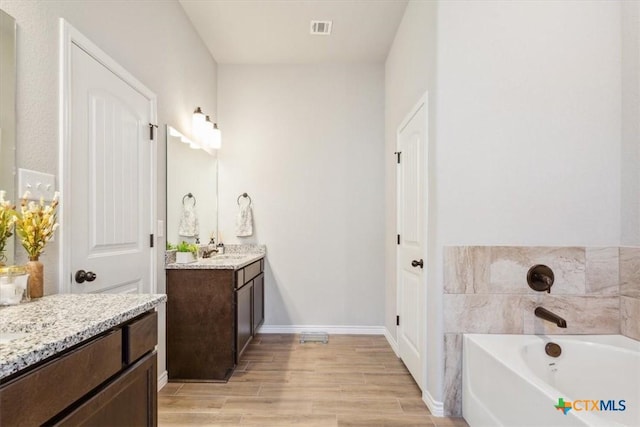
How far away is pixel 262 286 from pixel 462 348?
7.21 feet

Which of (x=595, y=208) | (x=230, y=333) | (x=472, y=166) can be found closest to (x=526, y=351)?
(x=595, y=208)

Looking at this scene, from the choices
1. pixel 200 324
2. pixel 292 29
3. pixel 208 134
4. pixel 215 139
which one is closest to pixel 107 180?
pixel 200 324

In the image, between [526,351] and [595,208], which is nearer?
[526,351]

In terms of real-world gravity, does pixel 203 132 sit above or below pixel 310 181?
above

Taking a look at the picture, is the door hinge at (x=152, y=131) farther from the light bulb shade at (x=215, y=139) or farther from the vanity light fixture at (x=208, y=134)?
the light bulb shade at (x=215, y=139)

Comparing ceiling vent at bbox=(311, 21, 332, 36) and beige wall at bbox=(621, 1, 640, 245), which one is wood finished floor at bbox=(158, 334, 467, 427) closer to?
beige wall at bbox=(621, 1, 640, 245)

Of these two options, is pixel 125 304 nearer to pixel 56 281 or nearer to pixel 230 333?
pixel 56 281

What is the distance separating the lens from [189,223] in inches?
120

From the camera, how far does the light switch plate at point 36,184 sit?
1360mm

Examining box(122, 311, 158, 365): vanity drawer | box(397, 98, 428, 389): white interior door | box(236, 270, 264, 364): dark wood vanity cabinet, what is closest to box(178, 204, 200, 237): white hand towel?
box(236, 270, 264, 364): dark wood vanity cabinet

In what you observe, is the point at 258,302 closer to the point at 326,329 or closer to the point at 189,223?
the point at 326,329

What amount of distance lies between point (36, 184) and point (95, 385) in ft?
2.99

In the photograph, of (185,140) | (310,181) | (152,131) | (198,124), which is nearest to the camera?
(152,131)

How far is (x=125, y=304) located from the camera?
123 centimetres
